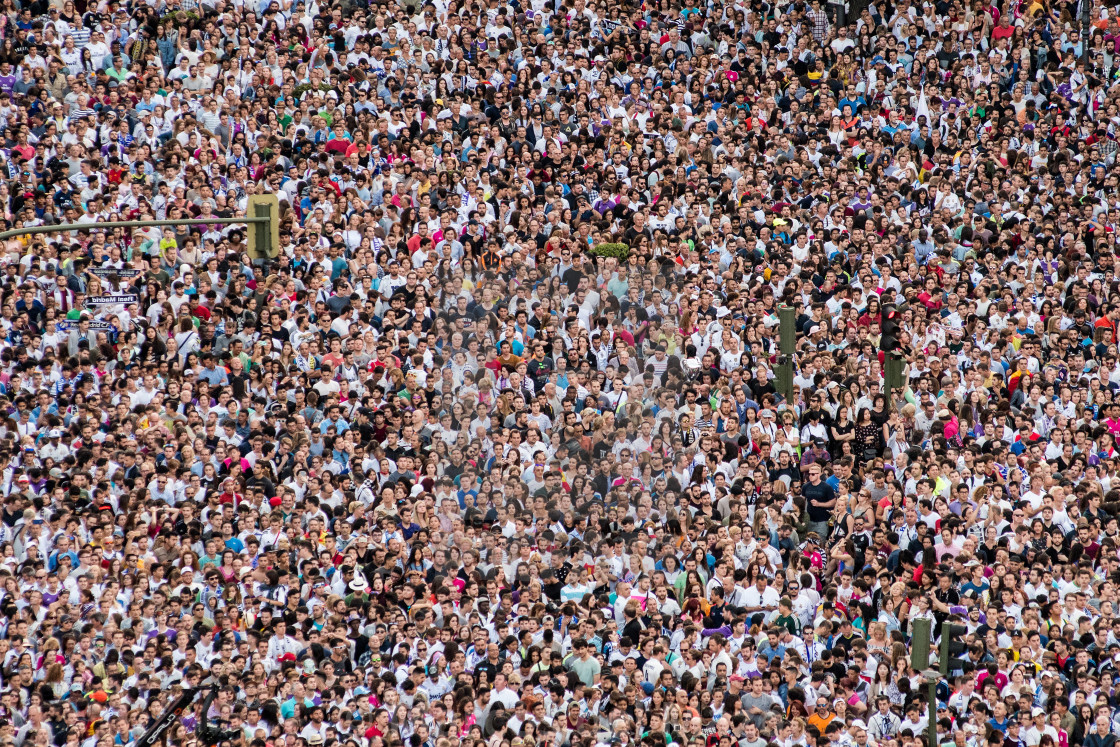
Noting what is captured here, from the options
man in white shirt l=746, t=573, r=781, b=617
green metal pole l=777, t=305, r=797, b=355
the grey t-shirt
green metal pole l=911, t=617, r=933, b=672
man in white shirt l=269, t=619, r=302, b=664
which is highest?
green metal pole l=777, t=305, r=797, b=355

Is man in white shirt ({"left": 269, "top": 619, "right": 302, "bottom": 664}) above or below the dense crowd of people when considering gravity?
below

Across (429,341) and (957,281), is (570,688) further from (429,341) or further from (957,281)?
(957,281)

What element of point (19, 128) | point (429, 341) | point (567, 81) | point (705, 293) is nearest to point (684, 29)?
point (567, 81)

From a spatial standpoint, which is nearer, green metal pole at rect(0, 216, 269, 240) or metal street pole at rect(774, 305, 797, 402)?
green metal pole at rect(0, 216, 269, 240)

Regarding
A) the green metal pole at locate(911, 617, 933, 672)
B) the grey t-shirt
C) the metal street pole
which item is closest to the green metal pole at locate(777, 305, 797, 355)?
the metal street pole

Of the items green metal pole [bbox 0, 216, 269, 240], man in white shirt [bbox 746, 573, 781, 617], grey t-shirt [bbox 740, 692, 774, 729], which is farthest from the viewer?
man in white shirt [bbox 746, 573, 781, 617]

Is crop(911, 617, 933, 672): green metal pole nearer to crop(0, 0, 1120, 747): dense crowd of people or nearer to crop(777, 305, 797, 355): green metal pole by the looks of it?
crop(0, 0, 1120, 747): dense crowd of people

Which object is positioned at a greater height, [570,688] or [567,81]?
[567,81]

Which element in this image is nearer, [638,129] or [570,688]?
[570,688]
